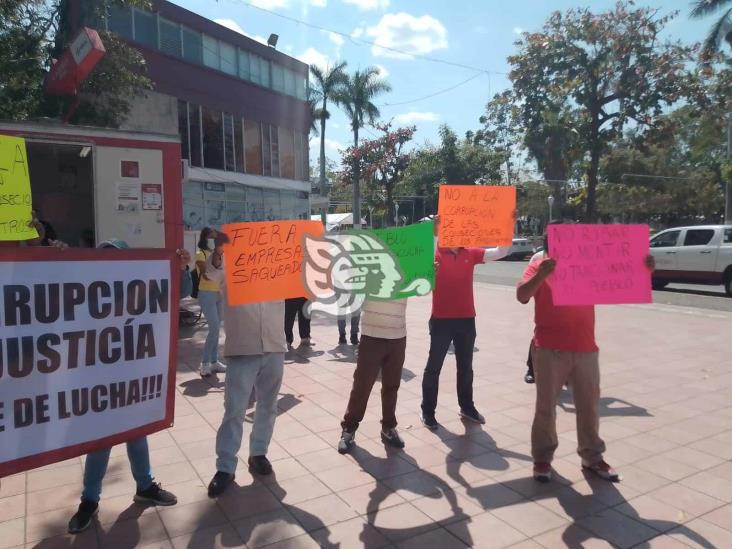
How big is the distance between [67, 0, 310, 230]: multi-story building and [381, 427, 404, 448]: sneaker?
54.1 feet

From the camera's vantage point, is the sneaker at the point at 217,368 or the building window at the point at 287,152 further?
the building window at the point at 287,152

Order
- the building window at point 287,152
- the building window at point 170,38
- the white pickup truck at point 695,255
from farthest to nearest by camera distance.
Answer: the building window at point 287,152 → the building window at point 170,38 → the white pickup truck at point 695,255

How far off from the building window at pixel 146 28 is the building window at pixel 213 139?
301cm

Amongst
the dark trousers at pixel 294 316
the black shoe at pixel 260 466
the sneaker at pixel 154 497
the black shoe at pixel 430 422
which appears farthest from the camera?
the dark trousers at pixel 294 316

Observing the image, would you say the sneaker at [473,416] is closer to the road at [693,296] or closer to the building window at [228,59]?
the road at [693,296]

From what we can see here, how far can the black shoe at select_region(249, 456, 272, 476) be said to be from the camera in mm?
3896

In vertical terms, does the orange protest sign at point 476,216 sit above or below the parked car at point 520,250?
above

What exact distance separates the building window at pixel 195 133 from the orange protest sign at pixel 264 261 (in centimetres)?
1936

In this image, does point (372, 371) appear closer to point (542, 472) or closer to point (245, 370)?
point (245, 370)

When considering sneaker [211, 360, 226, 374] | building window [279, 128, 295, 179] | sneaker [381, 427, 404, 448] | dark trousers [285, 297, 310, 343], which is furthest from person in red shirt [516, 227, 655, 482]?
building window [279, 128, 295, 179]

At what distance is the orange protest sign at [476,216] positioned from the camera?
4.34 metres

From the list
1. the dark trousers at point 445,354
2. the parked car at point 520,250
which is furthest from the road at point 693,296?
the parked car at point 520,250

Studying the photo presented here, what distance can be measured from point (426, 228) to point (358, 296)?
2.36 feet

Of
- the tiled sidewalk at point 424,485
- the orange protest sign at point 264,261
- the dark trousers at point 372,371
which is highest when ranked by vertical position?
the orange protest sign at point 264,261
